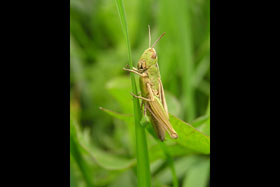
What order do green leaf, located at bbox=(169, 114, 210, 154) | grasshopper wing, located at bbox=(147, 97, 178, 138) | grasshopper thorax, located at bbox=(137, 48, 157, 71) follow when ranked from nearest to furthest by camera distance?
green leaf, located at bbox=(169, 114, 210, 154) → grasshopper wing, located at bbox=(147, 97, 178, 138) → grasshopper thorax, located at bbox=(137, 48, 157, 71)

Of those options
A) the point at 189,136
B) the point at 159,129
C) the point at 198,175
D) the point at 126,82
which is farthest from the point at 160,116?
the point at 198,175

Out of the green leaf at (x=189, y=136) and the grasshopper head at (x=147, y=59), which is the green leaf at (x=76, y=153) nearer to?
the green leaf at (x=189, y=136)

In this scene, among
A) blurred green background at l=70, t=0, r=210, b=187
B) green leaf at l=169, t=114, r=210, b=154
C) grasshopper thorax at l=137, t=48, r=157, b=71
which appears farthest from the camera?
blurred green background at l=70, t=0, r=210, b=187

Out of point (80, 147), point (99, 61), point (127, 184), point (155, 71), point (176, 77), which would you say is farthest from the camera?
point (99, 61)

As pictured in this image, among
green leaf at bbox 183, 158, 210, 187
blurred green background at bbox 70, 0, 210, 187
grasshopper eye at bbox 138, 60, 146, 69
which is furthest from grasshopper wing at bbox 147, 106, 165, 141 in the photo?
green leaf at bbox 183, 158, 210, 187

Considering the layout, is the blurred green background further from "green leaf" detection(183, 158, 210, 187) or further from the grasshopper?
the grasshopper

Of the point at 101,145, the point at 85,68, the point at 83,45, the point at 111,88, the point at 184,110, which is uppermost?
the point at 83,45

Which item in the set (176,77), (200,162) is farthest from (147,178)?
(176,77)
